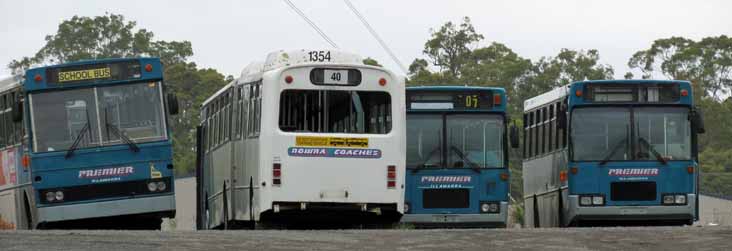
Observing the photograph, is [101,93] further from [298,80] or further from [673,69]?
[673,69]

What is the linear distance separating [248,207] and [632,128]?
6.79 metres

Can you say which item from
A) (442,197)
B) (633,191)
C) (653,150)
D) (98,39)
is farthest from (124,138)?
(98,39)

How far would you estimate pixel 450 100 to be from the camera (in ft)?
90.1

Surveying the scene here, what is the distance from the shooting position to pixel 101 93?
2497cm

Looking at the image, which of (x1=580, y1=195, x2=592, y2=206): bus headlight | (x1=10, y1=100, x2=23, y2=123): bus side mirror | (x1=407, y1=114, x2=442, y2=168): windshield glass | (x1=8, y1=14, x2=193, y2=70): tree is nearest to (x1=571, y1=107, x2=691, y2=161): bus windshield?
(x1=580, y1=195, x2=592, y2=206): bus headlight

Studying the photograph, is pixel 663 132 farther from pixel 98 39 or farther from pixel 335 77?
pixel 98 39

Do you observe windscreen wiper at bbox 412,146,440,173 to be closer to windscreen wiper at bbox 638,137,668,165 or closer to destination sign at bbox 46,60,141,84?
windscreen wiper at bbox 638,137,668,165

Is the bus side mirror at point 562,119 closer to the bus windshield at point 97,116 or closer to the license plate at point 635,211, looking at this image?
the license plate at point 635,211

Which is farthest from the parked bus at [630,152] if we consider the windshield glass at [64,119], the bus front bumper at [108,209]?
the windshield glass at [64,119]

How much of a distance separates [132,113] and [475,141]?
597 cm

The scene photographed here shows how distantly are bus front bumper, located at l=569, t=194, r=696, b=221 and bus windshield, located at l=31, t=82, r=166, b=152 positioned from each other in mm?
7101

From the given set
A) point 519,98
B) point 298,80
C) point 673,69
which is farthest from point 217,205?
point 673,69

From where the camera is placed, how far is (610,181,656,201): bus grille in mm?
26906

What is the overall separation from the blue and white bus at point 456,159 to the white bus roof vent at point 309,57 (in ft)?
8.63
